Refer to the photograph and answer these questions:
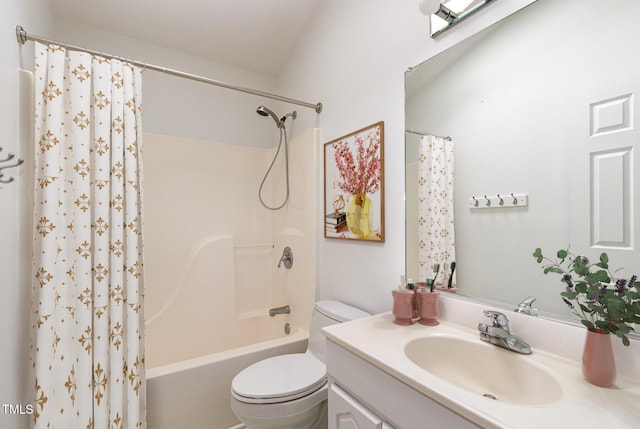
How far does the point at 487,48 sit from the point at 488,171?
44cm

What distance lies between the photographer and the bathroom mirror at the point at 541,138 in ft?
2.38

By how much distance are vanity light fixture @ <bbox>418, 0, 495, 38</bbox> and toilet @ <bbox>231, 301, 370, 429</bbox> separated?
1316 mm

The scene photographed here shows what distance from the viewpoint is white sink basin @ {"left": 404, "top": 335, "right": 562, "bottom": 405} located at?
75 cm

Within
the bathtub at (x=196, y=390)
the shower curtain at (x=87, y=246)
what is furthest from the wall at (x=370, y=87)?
the shower curtain at (x=87, y=246)

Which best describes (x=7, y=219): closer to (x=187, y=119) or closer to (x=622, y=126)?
(x=187, y=119)

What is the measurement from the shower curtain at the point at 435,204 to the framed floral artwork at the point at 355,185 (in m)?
0.21

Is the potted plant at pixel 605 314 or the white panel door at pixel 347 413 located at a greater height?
the potted plant at pixel 605 314

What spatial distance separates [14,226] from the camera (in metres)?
1.02

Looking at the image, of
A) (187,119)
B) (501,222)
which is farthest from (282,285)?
(501,222)

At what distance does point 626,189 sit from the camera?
0.71 metres

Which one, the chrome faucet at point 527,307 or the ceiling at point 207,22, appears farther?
the ceiling at point 207,22

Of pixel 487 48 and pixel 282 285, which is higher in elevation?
pixel 487 48

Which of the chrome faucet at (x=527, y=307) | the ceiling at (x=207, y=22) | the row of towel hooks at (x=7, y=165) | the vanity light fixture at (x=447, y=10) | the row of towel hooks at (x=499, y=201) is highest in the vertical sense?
the ceiling at (x=207, y=22)

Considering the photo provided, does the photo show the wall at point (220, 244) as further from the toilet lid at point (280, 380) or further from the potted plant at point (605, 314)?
the potted plant at point (605, 314)
